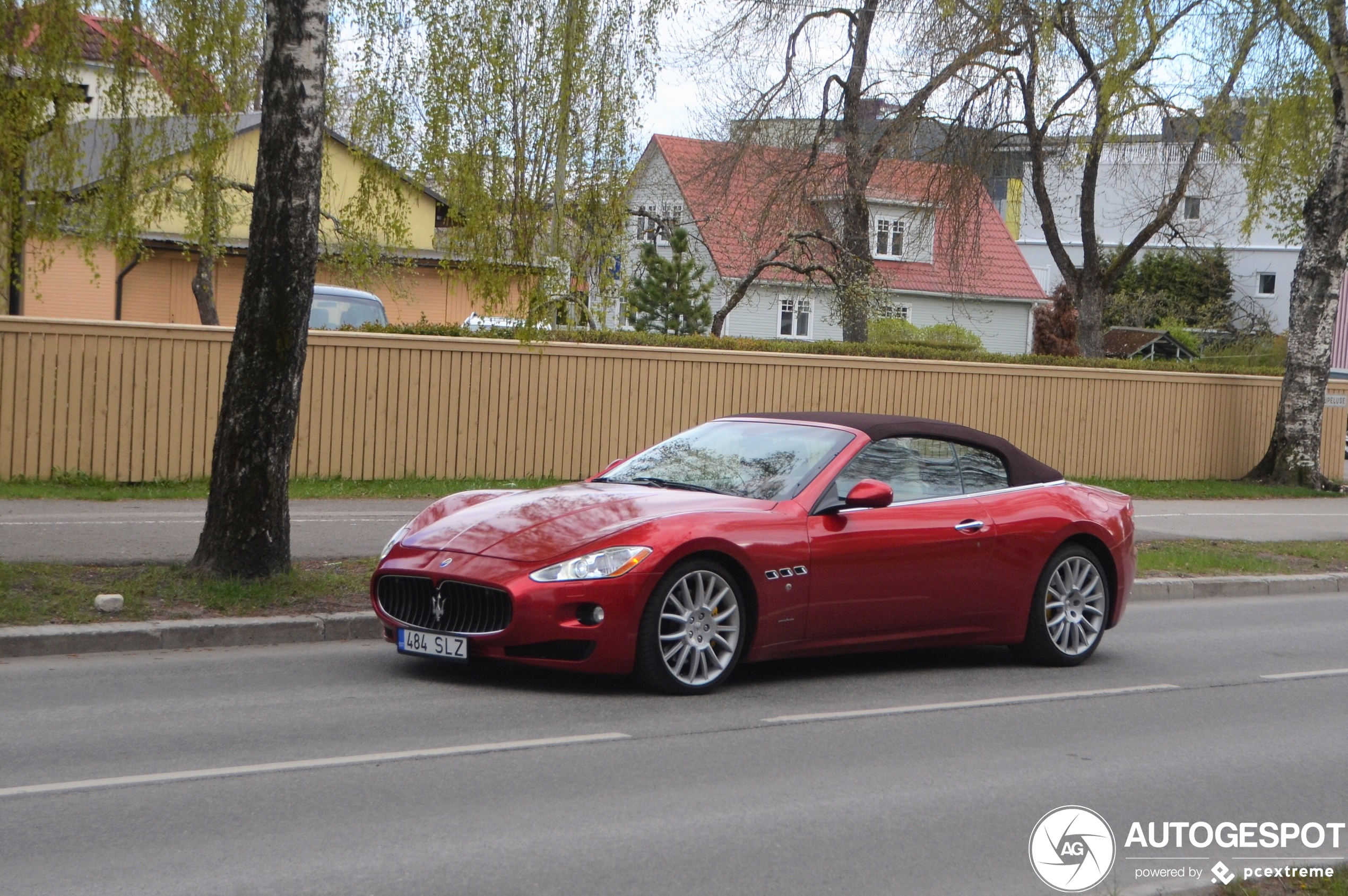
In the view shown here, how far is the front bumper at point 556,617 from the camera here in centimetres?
702

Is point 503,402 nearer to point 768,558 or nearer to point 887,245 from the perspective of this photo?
point 768,558

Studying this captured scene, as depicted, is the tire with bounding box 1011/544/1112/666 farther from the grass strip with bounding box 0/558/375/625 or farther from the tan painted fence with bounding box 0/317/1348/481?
the tan painted fence with bounding box 0/317/1348/481

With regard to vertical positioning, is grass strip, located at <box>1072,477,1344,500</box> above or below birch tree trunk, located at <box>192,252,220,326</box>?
below

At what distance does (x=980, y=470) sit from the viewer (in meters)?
8.87

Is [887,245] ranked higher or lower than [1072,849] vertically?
higher

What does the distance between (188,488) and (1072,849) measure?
1223 centimetres

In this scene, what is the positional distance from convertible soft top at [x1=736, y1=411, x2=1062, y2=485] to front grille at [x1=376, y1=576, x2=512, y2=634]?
7.74 ft

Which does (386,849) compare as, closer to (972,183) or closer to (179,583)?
(179,583)

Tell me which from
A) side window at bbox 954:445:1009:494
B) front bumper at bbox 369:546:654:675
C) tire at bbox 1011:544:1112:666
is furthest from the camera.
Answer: tire at bbox 1011:544:1112:666

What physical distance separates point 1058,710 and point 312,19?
6219 mm

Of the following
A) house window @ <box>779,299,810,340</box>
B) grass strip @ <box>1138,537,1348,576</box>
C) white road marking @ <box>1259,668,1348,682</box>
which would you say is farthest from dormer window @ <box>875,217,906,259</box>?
white road marking @ <box>1259,668,1348,682</box>

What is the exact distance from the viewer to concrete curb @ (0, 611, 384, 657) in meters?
8.16

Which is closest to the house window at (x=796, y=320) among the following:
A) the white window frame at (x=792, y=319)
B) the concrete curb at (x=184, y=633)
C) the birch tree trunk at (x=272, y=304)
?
the white window frame at (x=792, y=319)

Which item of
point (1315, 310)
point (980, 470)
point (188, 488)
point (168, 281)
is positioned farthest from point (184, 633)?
point (168, 281)
